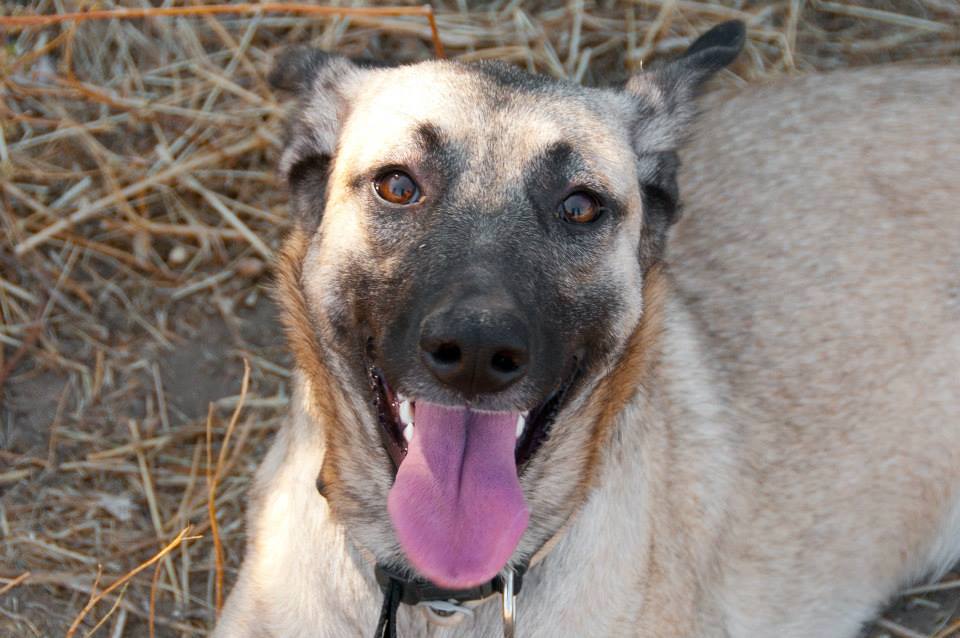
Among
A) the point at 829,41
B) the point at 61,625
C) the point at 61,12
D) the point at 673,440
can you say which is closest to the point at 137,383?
the point at 61,625

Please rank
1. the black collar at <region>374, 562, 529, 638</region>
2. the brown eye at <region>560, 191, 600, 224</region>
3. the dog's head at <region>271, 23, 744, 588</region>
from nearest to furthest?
the dog's head at <region>271, 23, 744, 588</region>, the black collar at <region>374, 562, 529, 638</region>, the brown eye at <region>560, 191, 600, 224</region>

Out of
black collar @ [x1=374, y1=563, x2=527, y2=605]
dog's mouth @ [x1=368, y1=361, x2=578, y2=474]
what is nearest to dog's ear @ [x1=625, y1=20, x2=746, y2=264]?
dog's mouth @ [x1=368, y1=361, x2=578, y2=474]

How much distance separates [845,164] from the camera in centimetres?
420

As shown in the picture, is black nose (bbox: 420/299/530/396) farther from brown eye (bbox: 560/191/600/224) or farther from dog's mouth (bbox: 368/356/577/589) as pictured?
brown eye (bbox: 560/191/600/224)

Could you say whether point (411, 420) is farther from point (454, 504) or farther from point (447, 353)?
point (447, 353)

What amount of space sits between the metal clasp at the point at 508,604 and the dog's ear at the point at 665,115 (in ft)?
3.29

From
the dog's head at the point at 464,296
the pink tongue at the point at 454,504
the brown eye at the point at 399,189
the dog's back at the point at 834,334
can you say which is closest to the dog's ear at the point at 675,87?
the dog's head at the point at 464,296

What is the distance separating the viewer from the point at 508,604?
116 inches

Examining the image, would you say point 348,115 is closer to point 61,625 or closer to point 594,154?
point 594,154

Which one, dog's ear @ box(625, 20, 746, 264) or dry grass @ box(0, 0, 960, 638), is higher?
dog's ear @ box(625, 20, 746, 264)

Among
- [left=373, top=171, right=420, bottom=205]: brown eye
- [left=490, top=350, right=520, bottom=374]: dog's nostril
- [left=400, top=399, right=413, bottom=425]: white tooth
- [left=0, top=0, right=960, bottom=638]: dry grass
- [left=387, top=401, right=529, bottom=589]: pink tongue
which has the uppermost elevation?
[left=373, top=171, right=420, bottom=205]: brown eye

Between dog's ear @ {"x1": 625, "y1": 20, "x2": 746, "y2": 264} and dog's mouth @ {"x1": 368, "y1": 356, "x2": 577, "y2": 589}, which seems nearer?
dog's mouth @ {"x1": 368, "y1": 356, "x2": 577, "y2": 589}

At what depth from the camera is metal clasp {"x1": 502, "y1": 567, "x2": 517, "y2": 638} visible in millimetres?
2896

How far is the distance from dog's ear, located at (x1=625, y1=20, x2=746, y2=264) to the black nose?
2.67ft
